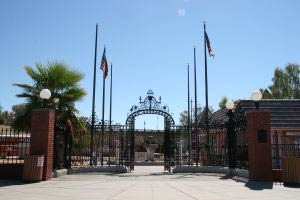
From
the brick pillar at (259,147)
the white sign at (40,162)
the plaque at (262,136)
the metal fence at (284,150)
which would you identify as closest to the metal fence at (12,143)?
the white sign at (40,162)

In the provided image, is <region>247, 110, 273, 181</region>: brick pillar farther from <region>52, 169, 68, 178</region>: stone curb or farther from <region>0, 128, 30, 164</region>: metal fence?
<region>0, 128, 30, 164</region>: metal fence

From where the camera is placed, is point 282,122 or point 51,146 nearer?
point 51,146

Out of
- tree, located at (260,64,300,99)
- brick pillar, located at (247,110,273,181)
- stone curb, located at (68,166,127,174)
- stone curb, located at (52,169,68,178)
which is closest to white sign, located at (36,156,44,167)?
stone curb, located at (52,169,68,178)

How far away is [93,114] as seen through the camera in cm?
1975

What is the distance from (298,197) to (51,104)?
11297 mm

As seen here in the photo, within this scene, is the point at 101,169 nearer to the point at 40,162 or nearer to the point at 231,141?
the point at 40,162

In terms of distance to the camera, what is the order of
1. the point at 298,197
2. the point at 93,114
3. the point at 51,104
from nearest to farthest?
the point at 298,197 < the point at 51,104 < the point at 93,114

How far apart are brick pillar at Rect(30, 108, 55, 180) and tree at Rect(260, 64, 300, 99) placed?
39.8 metres

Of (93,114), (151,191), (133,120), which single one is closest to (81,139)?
(93,114)

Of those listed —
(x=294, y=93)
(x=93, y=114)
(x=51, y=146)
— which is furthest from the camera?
(x=294, y=93)

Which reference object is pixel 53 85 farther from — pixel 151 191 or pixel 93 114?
pixel 151 191

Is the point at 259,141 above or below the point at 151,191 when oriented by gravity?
above

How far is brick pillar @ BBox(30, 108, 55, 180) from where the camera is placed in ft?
45.3

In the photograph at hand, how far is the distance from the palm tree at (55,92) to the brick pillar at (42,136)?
6.54 ft
